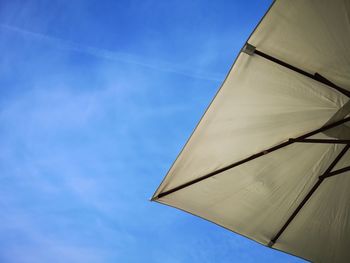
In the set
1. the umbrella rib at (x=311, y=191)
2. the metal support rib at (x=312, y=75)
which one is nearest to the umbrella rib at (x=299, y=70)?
the metal support rib at (x=312, y=75)

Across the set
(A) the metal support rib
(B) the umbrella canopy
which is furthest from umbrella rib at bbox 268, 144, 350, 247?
(A) the metal support rib

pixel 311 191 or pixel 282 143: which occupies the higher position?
pixel 282 143

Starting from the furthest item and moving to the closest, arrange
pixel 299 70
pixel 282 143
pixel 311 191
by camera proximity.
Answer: pixel 311 191
pixel 282 143
pixel 299 70

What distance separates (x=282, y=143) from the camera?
3.63 metres

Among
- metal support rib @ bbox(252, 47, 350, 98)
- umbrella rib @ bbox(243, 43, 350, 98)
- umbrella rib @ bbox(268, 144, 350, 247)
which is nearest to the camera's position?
umbrella rib @ bbox(243, 43, 350, 98)

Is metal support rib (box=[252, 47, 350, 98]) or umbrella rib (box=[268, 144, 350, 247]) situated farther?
umbrella rib (box=[268, 144, 350, 247])

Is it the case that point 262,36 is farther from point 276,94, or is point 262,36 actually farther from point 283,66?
point 276,94

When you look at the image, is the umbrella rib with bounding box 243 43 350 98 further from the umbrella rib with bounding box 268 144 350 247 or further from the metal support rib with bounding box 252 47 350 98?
the umbrella rib with bounding box 268 144 350 247

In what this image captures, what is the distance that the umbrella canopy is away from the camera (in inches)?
113

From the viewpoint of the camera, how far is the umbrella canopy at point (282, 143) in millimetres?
2883

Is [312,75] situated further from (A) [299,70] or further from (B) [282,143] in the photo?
(B) [282,143]

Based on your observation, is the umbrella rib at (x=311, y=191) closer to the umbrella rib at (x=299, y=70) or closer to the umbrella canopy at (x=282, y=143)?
the umbrella canopy at (x=282, y=143)

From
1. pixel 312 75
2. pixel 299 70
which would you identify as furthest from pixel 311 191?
pixel 299 70

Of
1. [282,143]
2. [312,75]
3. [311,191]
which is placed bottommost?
[311,191]
